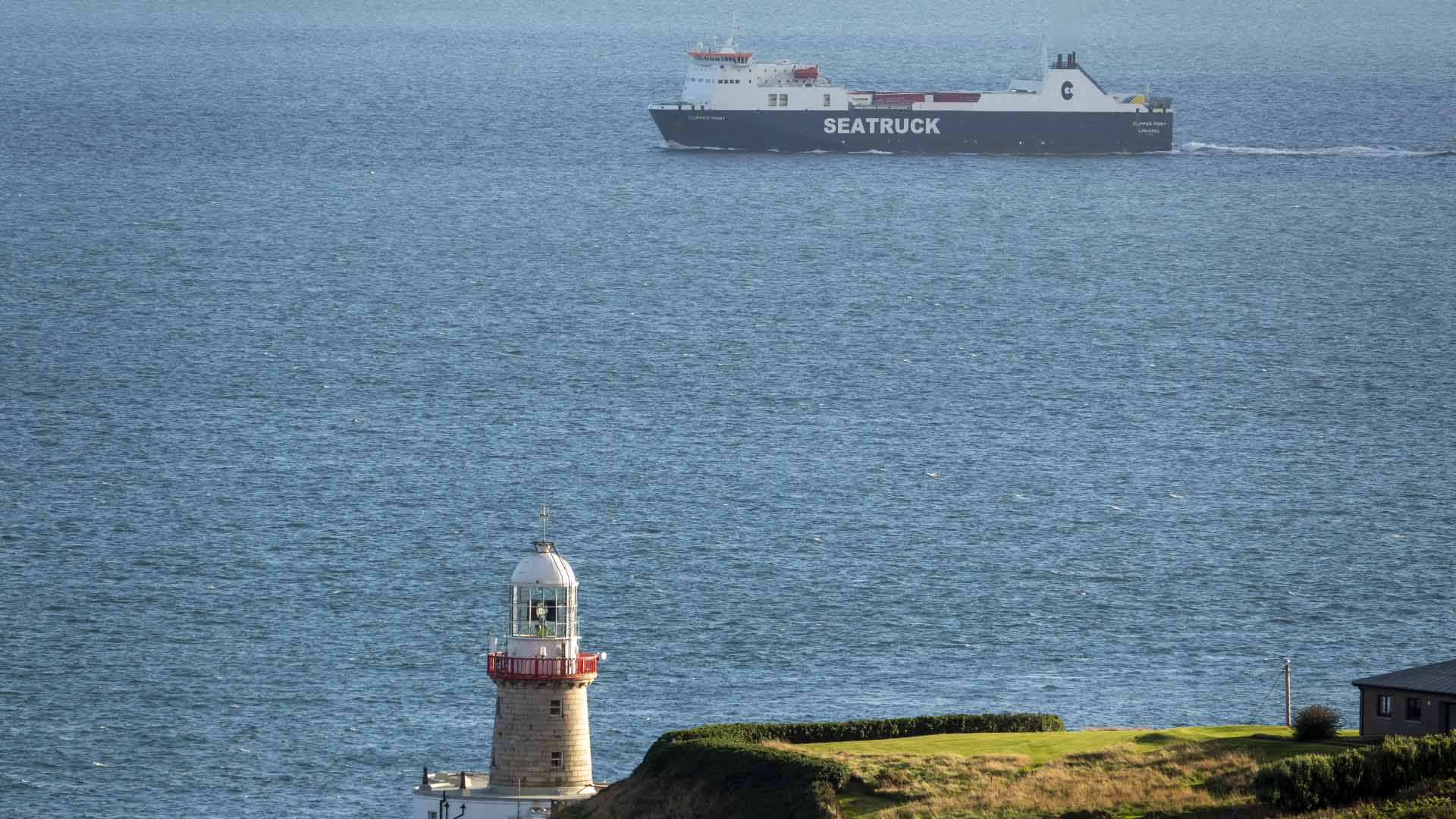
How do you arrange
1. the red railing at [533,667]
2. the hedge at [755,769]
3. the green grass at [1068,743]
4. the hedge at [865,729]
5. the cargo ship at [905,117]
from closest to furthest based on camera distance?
the hedge at [755,769]
the green grass at [1068,743]
the red railing at [533,667]
the hedge at [865,729]
the cargo ship at [905,117]

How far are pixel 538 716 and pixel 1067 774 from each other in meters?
9.62

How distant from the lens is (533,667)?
45.6m

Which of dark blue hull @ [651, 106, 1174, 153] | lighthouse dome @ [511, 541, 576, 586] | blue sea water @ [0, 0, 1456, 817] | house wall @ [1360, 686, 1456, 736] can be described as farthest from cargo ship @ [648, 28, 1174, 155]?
house wall @ [1360, 686, 1456, 736]

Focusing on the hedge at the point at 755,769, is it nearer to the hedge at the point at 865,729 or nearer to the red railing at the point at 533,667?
the hedge at the point at 865,729

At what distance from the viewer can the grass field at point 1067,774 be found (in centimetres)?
4072

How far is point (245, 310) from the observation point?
142 m

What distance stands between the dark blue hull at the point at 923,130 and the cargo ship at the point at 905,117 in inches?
2.3

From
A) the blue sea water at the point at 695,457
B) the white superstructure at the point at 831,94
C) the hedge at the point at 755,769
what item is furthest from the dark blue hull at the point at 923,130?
the hedge at the point at 755,769

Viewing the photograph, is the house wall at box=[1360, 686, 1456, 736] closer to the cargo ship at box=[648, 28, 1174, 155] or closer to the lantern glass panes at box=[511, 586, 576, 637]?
the lantern glass panes at box=[511, 586, 576, 637]

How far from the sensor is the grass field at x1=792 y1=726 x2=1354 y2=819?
134ft

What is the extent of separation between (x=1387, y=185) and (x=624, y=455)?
338 ft

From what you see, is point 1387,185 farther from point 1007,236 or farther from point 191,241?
point 191,241

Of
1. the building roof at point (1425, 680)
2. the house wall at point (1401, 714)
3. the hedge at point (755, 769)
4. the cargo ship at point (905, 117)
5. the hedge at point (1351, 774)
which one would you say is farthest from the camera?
the cargo ship at point (905, 117)

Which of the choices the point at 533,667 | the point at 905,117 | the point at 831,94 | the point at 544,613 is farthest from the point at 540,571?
the point at 905,117
